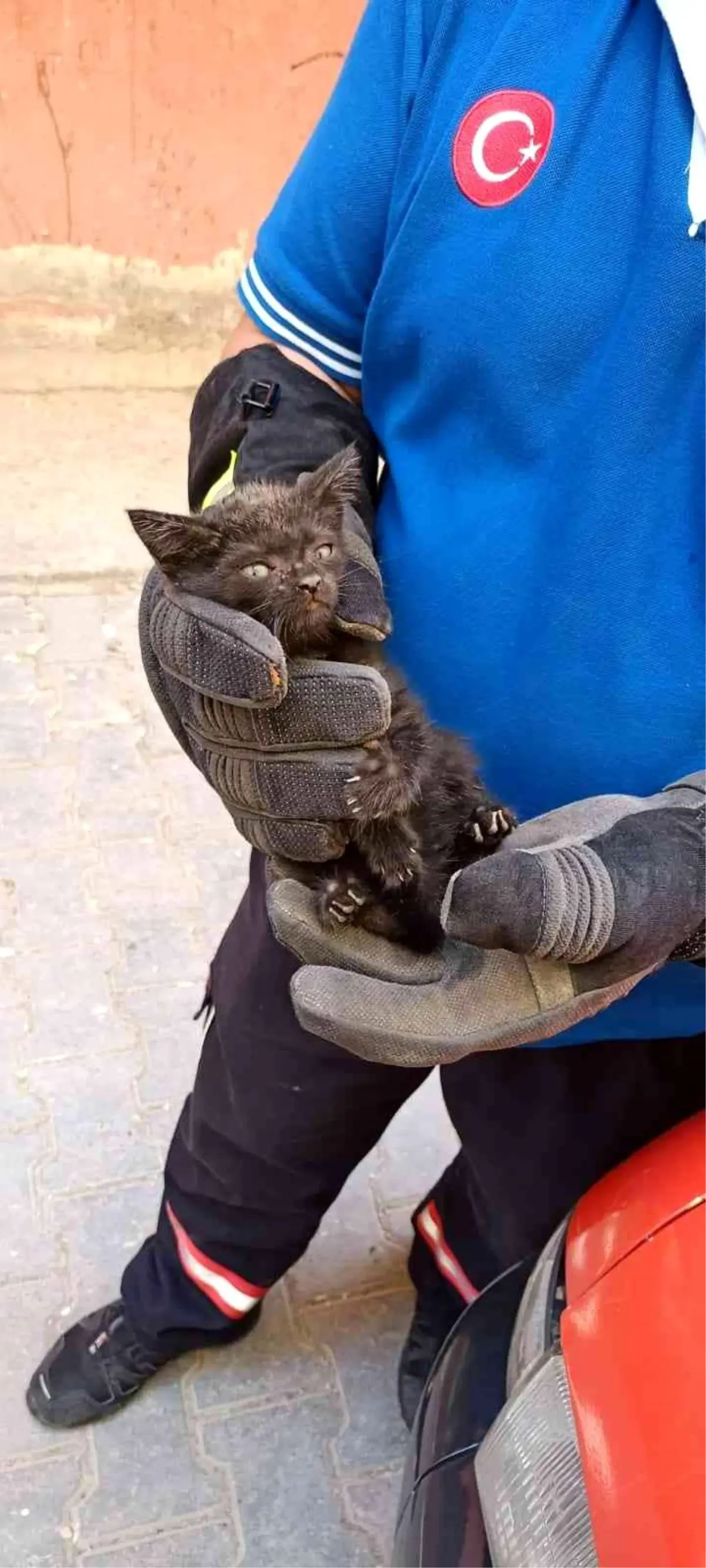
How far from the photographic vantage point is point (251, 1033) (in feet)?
6.29

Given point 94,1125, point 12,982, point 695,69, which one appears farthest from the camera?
point 12,982

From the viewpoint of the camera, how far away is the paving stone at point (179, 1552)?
2.16 metres

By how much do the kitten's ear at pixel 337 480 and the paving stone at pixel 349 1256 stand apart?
186cm

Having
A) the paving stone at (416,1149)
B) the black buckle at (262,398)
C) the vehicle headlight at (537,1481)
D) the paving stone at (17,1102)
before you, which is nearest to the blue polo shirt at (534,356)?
the black buckle at (262,398)

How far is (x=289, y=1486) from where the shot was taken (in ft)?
7.59

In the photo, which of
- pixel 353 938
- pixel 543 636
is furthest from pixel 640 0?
pixel 353 938

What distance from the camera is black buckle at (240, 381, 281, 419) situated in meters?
1.58

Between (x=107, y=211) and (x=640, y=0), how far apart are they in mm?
4808

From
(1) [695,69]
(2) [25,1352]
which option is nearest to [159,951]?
(2) [25,1352]

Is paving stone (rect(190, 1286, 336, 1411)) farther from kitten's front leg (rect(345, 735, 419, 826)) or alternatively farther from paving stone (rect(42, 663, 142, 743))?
paving stone (rect(42, 663, 142, 743))

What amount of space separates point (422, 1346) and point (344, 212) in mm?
2162

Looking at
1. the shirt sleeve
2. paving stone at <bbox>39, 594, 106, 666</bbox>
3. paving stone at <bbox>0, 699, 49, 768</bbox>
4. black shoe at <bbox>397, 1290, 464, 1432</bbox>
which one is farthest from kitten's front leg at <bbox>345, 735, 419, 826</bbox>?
paving stone at <bbox>39, 594, 106, 666</bbox>

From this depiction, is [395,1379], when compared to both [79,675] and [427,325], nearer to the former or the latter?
[427,325]

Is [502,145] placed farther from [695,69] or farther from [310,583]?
[310,583]
